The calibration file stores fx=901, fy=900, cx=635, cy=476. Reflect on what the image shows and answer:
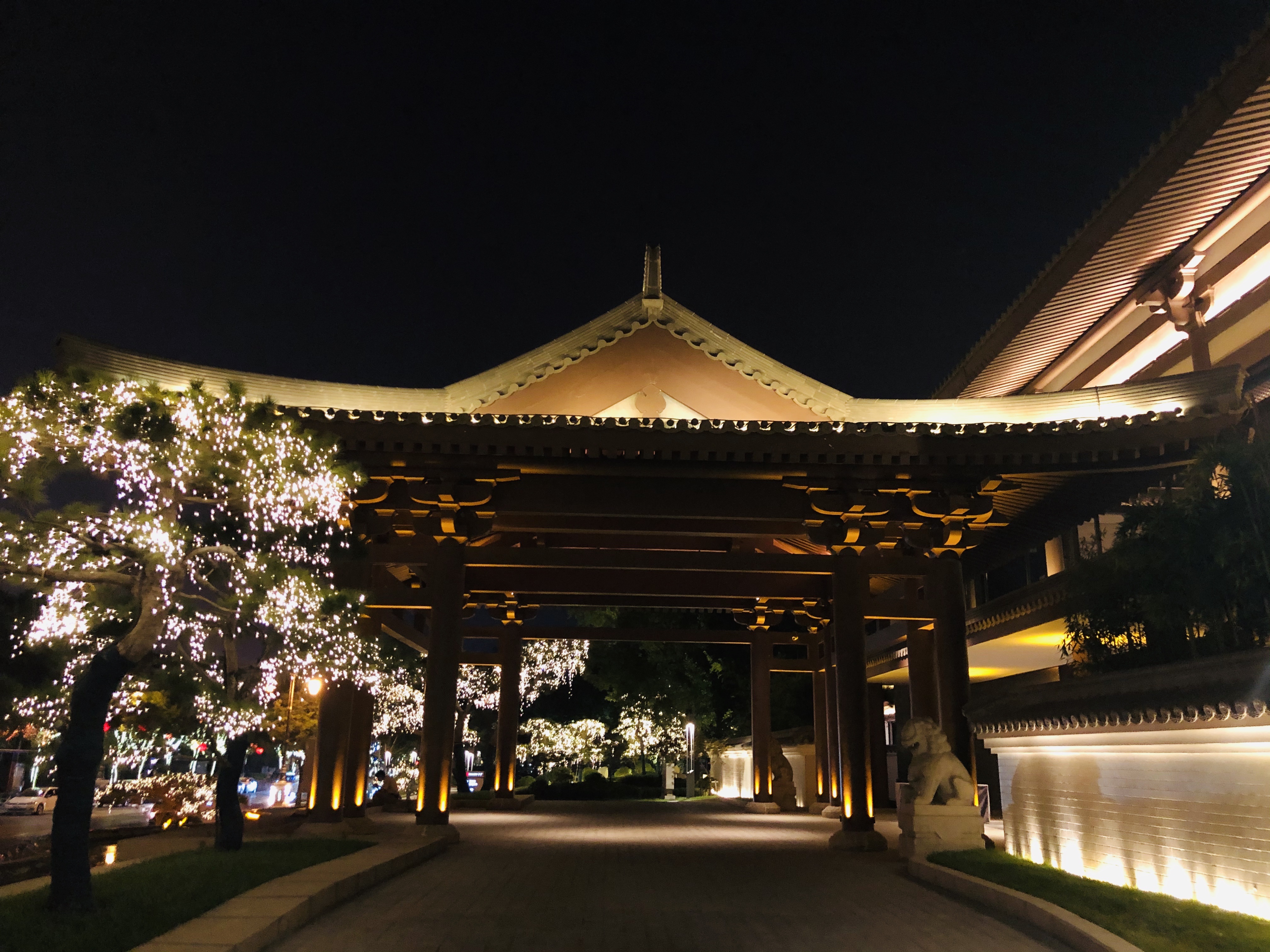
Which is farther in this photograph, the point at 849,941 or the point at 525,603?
the point at 525,603

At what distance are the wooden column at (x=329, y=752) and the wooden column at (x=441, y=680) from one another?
1276 mm

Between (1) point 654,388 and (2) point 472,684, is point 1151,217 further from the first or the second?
(2) point 472,684

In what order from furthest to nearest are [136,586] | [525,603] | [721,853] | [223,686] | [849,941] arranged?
[525,603] → [721,853] → [223,686] → [136,586] → [849,941]

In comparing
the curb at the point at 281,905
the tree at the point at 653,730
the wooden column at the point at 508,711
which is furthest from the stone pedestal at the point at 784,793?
the curb at the point at 281,905

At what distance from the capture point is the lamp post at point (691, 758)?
102 ft

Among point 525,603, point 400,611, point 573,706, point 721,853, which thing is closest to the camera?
point 721,853

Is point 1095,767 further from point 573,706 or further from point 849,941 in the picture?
point 573,706

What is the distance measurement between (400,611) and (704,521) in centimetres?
483

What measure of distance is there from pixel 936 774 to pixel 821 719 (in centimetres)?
1174

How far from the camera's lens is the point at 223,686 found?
28.1 ft

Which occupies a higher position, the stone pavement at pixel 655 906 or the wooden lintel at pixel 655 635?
the wooden lintel at pixel 655 635

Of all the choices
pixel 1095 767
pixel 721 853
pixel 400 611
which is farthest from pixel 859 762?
pixel 400 611

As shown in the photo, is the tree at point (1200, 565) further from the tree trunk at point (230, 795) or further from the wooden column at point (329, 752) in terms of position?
the wooden column at point (329, 752)

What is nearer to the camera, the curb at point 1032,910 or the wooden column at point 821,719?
the curb at point 1032,910
